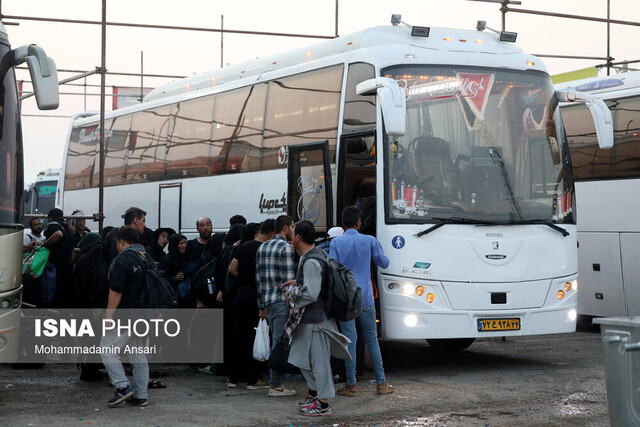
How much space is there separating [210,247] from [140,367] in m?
2.86

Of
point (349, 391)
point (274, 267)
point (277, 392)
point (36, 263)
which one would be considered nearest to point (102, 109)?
point (36, 263)

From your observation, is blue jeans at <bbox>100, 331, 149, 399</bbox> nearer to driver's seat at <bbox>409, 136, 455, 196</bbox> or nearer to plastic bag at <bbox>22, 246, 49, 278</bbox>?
plastic bag at <bbox>22, 246, 49, 278</bbox>

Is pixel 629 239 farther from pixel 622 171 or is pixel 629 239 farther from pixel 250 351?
pixel 250 351

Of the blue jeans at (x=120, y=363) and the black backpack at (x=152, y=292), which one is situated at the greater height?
the black backpack at (x=152, y=292)

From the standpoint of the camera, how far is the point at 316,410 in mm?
8844

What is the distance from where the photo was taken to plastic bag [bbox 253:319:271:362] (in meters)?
9.84

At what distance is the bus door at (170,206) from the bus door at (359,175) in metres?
4.45

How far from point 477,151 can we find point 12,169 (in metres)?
5.06

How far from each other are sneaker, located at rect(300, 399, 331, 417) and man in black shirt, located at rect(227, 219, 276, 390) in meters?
1.66

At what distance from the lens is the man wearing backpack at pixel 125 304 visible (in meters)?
9.05

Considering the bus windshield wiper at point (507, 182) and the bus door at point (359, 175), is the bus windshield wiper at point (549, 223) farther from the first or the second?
the bus door at point (359, 175)

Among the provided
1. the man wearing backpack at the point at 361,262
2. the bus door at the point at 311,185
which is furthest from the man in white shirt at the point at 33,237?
the man wearing backpack at the point at 361,262

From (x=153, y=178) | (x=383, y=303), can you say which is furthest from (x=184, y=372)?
(x=153, y=178)

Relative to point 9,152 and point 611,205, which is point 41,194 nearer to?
point 611,205
